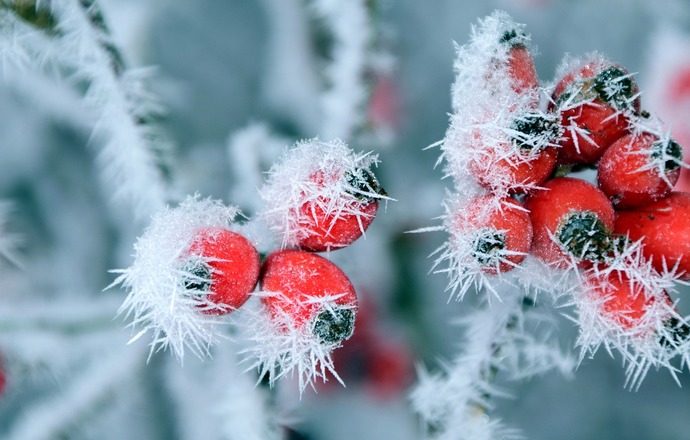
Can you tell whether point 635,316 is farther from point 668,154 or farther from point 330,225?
point 330,225

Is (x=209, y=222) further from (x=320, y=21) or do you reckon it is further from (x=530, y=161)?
(x=320, y=21)

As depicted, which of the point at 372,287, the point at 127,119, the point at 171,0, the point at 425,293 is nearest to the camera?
the point at 127,119

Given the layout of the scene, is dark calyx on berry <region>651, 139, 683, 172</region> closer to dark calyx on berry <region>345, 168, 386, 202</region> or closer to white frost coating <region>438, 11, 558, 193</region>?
white frost coating <region>438, 11, 558, 193</region>

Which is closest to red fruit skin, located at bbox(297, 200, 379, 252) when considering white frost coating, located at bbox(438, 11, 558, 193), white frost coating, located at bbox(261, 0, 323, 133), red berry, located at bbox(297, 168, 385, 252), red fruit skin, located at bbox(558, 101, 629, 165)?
red berry, located at bbox(297, 168, 385, 252)

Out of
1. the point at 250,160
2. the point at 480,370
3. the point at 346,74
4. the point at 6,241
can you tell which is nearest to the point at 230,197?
the point at 250,160

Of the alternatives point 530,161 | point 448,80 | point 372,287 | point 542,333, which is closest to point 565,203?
point 530,161

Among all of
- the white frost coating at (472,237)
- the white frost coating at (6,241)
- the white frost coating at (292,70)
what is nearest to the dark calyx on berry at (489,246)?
the white frost coating at (472,237)
